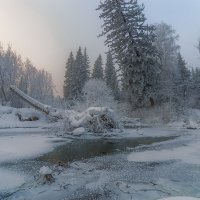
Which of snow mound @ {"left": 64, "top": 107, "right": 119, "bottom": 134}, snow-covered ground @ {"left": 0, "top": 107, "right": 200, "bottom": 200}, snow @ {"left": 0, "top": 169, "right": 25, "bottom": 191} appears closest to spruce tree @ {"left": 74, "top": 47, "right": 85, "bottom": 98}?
snow mound @ {"left": 64, "top": 107, "right": 119, "bottom": 134}

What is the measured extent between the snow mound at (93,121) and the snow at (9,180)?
33.5ft

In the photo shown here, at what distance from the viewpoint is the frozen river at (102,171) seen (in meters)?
6.19

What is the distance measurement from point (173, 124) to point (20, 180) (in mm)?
19684

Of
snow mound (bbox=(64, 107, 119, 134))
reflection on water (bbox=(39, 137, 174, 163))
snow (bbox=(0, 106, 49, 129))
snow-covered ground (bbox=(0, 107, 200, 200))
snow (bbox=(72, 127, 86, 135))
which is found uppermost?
snow (bbox=(0, 106, 49, 129))

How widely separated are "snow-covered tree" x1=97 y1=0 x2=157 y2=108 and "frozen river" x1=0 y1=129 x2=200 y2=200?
17.2 meters

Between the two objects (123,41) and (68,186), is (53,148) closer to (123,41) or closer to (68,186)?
(68,186)

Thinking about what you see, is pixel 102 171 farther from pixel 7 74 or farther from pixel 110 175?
pixel 7 74

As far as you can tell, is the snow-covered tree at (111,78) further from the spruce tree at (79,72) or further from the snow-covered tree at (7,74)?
the snow-covered tree at (7,74)

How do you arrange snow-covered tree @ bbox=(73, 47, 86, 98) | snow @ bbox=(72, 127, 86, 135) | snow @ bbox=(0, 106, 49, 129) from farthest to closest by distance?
1. snow-covered tree @ bbox=(73, 47, 86, 98)
2. snow @ bbox=(0, 106, 49, 129)
3. snow @ bbox=(72, 127, 86, 135)

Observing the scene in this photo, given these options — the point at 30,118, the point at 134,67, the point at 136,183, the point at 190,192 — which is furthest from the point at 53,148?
the point at 134,67

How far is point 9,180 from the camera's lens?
725 cm

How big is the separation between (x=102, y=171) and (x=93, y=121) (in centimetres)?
1014

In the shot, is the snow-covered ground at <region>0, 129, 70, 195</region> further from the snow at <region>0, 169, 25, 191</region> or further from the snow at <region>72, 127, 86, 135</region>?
the snow at <region>72, 127, 86, 135</region>

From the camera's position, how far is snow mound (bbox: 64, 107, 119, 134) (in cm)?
1823
